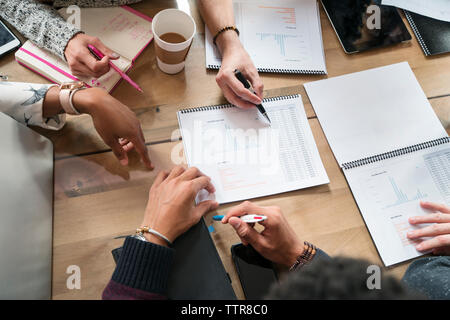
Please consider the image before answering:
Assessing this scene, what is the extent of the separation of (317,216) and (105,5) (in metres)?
0.84

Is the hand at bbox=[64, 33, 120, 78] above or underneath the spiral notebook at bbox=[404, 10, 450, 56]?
above

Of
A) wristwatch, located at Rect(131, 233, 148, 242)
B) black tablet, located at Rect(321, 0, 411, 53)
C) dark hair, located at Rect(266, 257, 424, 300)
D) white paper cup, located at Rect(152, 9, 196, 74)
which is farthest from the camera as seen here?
black tablet, located at Rect(321, 0, 411, 53)

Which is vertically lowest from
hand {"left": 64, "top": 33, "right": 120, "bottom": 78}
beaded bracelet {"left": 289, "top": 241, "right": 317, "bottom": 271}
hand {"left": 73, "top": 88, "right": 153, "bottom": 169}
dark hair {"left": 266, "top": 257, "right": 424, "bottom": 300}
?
beaded bracelet {"left": 289, "top": 241, "right": 317, "bottom": 271}

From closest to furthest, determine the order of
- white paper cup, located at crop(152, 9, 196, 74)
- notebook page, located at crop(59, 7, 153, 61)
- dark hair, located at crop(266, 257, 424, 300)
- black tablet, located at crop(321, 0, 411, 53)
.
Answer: dark hair, located at crop(266, 257, 424, 300), white paper cup, located at crop(152, 9, 196, 74), notebook page, located at crop(59, 7, 153, 61), black tablet, located at crop(321, 0, 411, 53)

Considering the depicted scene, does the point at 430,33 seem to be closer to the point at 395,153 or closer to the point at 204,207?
the point at 395,153

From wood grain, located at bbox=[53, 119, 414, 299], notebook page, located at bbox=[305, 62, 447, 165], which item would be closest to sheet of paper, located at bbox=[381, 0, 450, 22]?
notebook page, located at bbox=[305, 62, 447, 165]

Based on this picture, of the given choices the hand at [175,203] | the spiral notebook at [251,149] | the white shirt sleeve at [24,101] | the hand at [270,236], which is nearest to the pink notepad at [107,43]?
the white shirt sleeve at [24,101]

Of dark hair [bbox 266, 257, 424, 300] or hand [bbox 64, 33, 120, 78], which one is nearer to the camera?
dark hair [bbox 266, 257, 424, 300]

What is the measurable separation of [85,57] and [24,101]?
0.18 metres

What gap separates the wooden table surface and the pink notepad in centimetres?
3

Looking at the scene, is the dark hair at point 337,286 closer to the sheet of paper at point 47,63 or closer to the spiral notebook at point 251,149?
the spiral notebook at point 251,149

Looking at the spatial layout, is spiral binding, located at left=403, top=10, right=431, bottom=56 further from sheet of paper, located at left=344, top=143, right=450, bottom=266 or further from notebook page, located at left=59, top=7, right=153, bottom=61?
notebook page, located at left=59, top=7, right=153, bottom=61

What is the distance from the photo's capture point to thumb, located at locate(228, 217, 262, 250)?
0.76 meters
